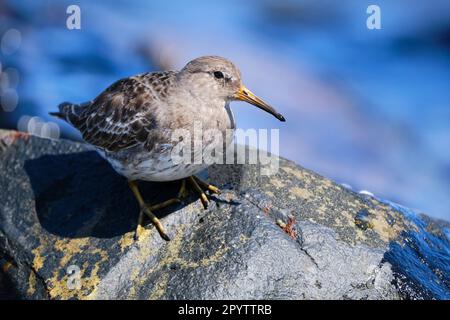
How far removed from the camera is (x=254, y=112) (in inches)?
444

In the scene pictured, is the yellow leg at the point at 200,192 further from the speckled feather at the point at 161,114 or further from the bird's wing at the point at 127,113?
the bird's wing at the point at 127,113

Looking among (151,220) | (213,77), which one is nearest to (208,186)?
(151,220)

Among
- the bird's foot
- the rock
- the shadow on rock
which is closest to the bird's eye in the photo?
the rock

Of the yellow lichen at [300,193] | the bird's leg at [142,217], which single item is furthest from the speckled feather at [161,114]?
the yellow lichen at [300,193]

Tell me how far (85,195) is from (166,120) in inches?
56.2

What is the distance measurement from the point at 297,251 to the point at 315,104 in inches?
278

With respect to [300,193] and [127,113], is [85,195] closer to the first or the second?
[127,113]

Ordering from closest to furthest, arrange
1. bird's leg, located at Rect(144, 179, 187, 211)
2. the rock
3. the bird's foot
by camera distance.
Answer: the rock
the bird's foot
bird's leg, located at Rect(144, 179, 187, 211)

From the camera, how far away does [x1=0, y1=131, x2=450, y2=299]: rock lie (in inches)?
193

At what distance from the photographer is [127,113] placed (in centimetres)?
605

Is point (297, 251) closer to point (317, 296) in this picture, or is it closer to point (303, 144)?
point (317, 296)

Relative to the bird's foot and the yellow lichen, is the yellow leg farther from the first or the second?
the yellow lichen
